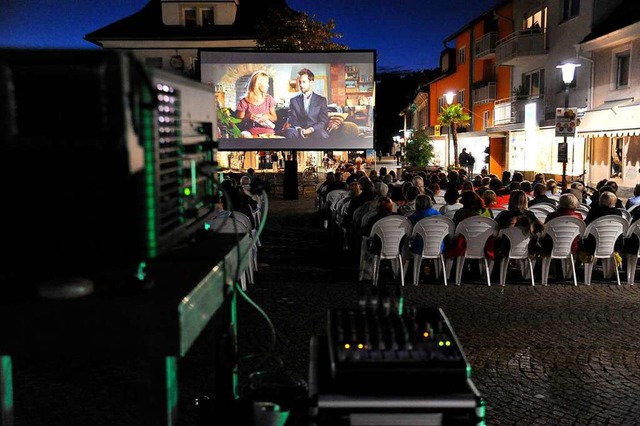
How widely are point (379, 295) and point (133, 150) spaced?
54.6 inches

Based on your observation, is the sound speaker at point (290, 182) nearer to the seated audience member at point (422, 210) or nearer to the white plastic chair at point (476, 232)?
the seated audience member at point (422, 210)

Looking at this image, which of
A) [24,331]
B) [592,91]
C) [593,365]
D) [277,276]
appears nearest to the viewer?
[24,331]

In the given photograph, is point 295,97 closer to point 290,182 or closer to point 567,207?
point 290,182

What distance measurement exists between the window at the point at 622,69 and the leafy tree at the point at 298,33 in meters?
10.6

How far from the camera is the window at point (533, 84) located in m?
26.4

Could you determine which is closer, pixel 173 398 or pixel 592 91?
pixel 173 398

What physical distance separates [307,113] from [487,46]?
64.9 ft

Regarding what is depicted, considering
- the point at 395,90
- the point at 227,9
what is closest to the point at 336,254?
the point at 227,9

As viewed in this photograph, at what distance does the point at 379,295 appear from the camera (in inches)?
112

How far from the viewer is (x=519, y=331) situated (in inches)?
238

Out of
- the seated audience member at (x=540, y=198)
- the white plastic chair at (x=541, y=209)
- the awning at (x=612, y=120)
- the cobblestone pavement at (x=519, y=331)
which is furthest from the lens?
the awning at (x=612, y=120)

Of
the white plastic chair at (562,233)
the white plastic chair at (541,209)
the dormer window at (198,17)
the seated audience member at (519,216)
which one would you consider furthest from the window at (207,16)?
the white plastic chair at (562,233)

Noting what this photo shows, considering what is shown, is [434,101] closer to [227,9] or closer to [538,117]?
[227,9]

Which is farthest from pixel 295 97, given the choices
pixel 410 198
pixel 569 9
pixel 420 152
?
pixel 569 9
